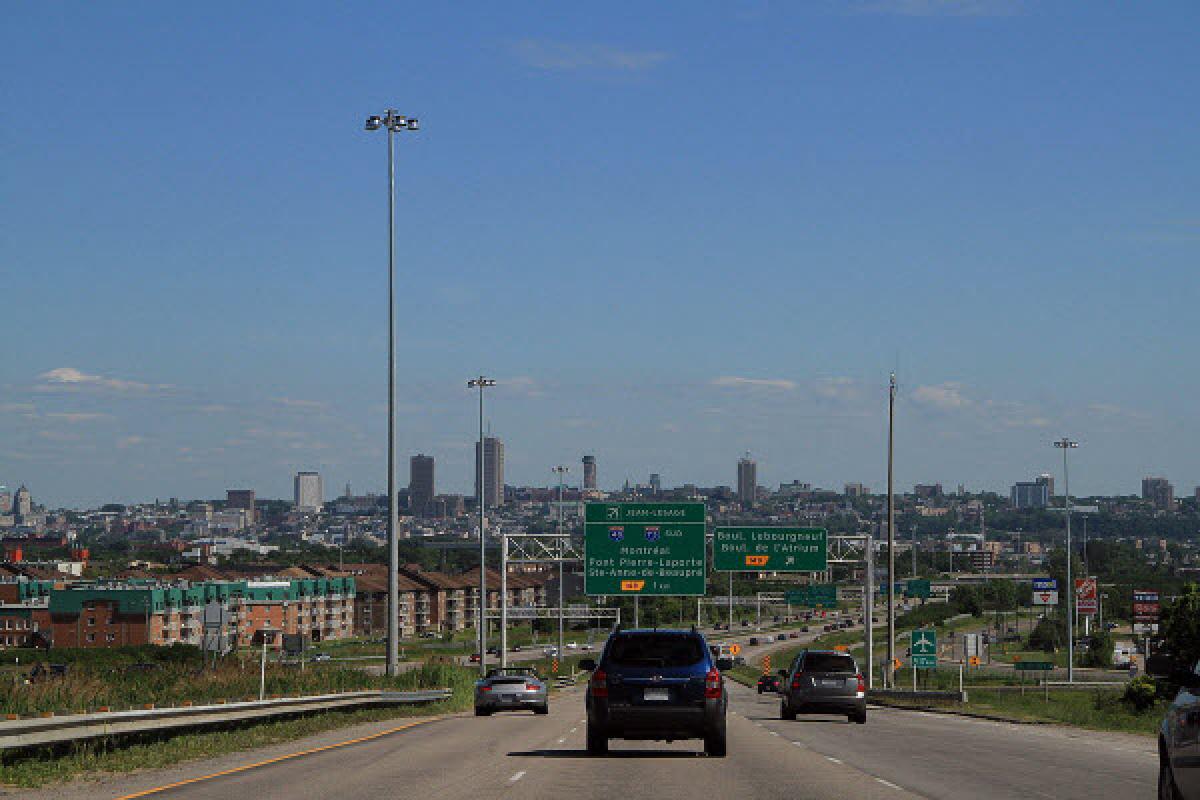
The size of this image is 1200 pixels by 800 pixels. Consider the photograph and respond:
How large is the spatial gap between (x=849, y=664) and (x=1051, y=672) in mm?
81711

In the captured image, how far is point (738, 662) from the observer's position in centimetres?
14238

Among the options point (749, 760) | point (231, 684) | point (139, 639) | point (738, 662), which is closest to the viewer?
point (749, 760)

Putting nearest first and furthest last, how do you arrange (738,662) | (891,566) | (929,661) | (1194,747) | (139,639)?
(1194,747), (929,661), (891,566), (738,662), (139,639)

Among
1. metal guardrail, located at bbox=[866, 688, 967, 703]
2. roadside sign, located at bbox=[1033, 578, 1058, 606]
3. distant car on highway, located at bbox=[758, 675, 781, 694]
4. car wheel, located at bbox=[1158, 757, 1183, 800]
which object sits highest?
car wheel, located at bbox=[1158, 757, 1183, 800]

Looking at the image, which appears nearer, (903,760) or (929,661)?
(903,760)

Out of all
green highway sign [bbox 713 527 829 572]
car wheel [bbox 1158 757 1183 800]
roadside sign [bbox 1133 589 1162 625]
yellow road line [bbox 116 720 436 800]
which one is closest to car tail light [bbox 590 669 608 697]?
yellow road line [bbox 116 720 436 800]

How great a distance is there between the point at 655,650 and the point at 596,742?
2001mm

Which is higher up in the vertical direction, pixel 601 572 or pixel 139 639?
pixel 601 572

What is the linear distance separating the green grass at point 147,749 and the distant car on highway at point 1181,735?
13.1 m

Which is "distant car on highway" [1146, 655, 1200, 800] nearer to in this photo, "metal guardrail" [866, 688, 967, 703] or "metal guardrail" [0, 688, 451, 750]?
"metal guardrail" [0, 688, 451, 750]

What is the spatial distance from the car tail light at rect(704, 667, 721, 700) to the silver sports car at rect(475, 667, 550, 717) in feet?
73.2

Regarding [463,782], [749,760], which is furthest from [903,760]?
[463,782]

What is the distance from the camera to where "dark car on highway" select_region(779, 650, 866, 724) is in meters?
41.6

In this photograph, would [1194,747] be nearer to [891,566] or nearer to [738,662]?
[891,566]
